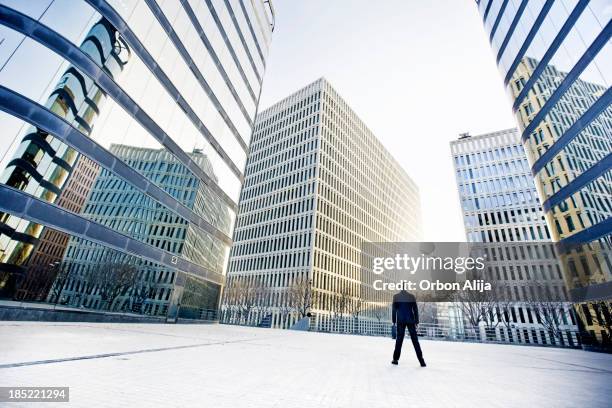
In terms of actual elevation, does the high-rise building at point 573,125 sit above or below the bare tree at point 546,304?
above

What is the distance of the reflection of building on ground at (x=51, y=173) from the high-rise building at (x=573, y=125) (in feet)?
91.4

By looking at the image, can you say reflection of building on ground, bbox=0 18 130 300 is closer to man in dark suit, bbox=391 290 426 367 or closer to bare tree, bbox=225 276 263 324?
man in dark suit, bbox=391 290 426 367

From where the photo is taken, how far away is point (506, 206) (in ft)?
209

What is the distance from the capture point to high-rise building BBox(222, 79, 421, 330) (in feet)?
190

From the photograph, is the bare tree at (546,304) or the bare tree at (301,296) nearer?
the bare tree at (546,304)

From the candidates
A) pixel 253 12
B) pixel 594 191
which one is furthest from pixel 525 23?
pixel 253 12

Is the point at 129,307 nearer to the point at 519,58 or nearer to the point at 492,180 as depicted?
the point at 519,58

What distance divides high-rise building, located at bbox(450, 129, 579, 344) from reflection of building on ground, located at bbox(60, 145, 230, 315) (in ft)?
189

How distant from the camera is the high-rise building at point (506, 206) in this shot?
56500 mm

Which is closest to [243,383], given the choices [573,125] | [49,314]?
[49,314]

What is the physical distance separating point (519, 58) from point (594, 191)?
1358 centimetres
